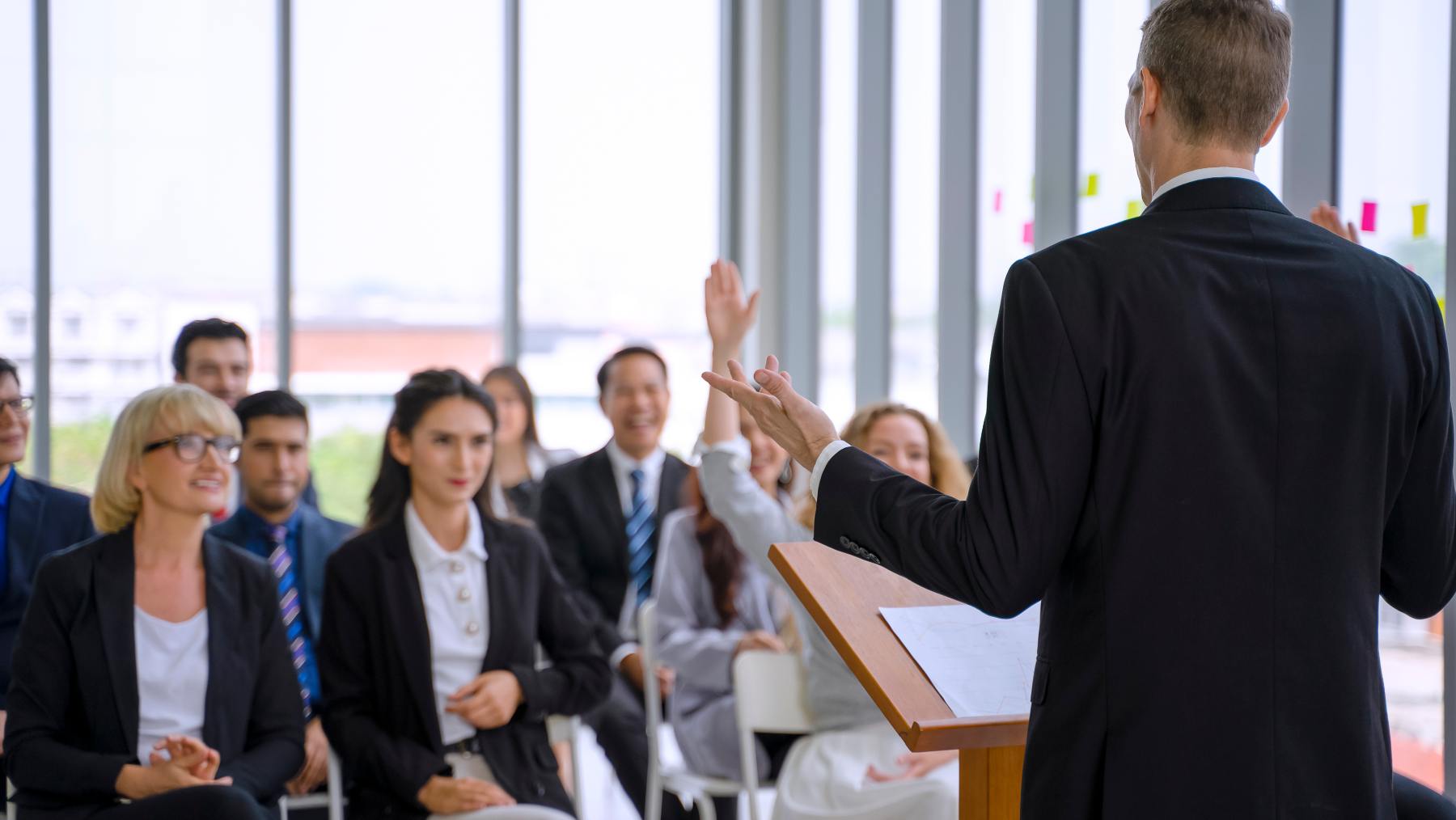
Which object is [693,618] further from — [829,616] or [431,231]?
[431,231]

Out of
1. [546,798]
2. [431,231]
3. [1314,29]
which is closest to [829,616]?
[546,798]

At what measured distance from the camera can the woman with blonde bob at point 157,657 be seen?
2494mm

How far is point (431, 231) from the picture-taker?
6512 millimetres

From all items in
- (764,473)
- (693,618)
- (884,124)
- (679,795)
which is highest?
(884,124)

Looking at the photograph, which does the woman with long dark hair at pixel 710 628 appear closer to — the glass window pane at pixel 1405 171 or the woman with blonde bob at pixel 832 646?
the woman with blonde bob at pixel 832 646

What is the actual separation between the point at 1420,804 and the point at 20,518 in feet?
10.6

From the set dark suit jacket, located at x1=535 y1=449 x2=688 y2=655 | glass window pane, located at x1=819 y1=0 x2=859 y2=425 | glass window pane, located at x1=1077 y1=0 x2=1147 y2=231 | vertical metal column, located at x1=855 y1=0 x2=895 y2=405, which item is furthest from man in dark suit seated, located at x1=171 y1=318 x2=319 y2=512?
glass window pane, located at x1=1077 y1=0 x2=1147 y2=231

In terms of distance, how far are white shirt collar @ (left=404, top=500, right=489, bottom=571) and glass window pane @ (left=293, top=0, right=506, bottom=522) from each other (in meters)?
3.41

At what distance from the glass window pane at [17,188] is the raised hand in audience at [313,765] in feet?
11.9

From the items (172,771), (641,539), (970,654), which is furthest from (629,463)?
(970,654)

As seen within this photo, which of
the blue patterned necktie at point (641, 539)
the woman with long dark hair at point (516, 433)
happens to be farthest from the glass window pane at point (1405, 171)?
the woman with long dark hair at point (516, 433)

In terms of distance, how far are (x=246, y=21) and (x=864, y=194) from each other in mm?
3179

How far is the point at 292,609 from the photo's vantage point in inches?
136

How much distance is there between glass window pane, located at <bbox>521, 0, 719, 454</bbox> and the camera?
21.9 ft
